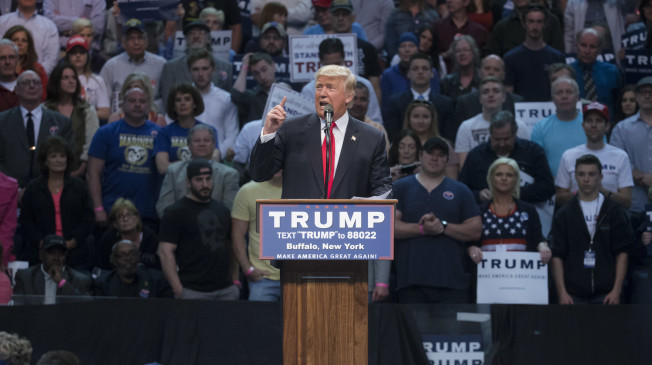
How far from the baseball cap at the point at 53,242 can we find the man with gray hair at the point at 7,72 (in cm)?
230

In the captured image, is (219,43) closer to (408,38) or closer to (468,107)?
(408,38)

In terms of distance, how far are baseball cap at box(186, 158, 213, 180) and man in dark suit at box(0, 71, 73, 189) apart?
67.3 inches

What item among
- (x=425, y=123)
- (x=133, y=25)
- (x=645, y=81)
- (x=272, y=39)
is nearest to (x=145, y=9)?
(x=133, y=25)

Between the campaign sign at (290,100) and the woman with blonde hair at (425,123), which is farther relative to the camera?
the woman with blonde hair at (425,123)

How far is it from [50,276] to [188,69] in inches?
137

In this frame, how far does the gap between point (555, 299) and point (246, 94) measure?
3997 mm

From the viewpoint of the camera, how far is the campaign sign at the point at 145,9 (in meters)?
12.3

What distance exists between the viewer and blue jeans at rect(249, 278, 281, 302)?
31.2ft

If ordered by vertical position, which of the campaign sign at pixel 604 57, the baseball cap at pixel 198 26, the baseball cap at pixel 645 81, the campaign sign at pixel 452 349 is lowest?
the campaign sign at pixel 452 349

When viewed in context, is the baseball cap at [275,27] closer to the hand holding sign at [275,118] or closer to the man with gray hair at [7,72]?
the man with gray hair at [7,72]

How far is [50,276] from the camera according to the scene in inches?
366

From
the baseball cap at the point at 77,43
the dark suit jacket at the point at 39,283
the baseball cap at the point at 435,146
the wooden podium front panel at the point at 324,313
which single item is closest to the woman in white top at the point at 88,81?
the baseball cap at the point at 77,43

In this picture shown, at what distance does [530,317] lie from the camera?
886cm

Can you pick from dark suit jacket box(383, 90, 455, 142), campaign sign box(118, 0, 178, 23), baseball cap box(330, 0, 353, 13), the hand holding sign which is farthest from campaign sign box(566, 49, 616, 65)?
the hand holding sign
